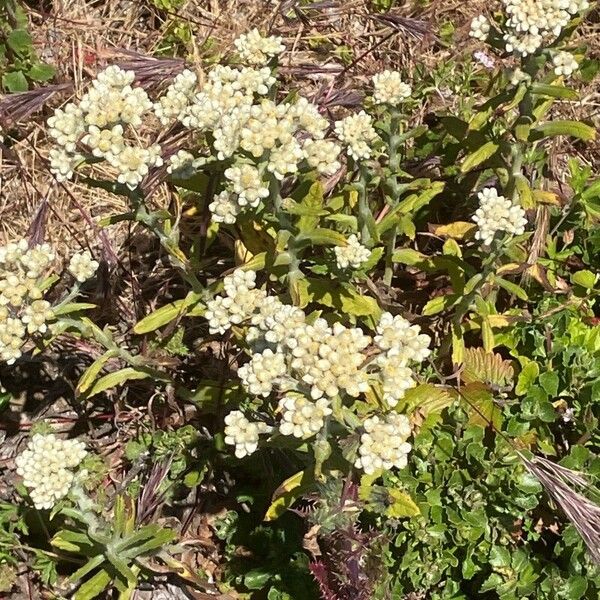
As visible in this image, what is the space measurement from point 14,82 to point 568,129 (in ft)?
11.8

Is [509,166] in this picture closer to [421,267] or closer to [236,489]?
[421,267]

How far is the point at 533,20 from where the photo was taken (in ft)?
10.9

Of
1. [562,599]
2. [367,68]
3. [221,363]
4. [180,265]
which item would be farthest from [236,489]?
[367,68]

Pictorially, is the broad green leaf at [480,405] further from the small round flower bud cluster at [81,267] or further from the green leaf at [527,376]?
the small round flower bud cluster at [81,267]

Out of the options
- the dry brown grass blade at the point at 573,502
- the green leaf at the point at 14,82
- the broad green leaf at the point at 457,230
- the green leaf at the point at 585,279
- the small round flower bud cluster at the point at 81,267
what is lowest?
the dry brown grass blade at the point at 573,502

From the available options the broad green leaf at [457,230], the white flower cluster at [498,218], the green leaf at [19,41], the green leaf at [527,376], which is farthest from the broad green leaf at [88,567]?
the green leaf at [19,41]

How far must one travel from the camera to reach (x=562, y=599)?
3561 mm

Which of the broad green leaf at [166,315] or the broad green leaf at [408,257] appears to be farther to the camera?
the broad green leaf at [408,257]

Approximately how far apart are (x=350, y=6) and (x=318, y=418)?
3.95 m

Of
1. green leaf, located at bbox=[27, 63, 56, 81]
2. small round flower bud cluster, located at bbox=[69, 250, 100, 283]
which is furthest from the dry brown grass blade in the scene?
green leaf, located at bbox=[27, 63, 56, 81]

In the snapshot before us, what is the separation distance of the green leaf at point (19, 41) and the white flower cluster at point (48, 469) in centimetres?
312

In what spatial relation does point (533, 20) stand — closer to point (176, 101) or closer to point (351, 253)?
point (351, 253)

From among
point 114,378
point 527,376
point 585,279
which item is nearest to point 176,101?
point 114,378

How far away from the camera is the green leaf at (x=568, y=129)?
→ 3.82 meters
